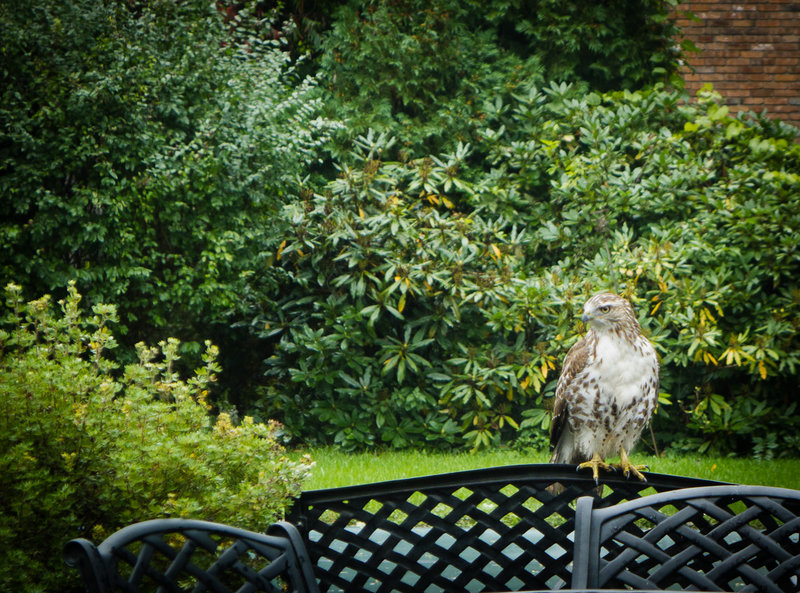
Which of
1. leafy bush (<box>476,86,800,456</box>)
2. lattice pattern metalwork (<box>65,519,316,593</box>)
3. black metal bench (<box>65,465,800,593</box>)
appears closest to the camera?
→ lattice pattern metalwork (<box>65,519,316,593</box>)

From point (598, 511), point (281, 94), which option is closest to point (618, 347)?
point (598, 511)

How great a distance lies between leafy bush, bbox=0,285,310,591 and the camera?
7.31ft

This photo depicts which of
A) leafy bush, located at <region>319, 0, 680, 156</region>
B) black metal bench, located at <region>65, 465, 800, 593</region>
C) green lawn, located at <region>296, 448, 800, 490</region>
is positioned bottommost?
green lawn, located at <region>296, 448, 800, 490</region>

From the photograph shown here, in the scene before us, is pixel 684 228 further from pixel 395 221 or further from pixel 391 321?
pixel 391 321

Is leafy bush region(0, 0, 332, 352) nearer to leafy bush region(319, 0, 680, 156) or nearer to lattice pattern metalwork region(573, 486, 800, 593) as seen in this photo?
leafy bush region(319, 0, 680, 156)

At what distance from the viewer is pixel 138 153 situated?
6129 mm

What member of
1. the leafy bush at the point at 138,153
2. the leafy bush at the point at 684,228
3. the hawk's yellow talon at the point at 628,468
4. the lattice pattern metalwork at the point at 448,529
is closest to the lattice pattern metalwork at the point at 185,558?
the lattice pattern metalwork at the point at 448,529

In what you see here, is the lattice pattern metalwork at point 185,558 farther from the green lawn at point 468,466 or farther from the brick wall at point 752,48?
the brick wall at point 752,48

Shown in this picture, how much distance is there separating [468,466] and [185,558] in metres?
4.50

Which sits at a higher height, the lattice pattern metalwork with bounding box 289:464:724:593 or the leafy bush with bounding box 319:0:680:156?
the leafy bush with bounding box 319:0:680:156

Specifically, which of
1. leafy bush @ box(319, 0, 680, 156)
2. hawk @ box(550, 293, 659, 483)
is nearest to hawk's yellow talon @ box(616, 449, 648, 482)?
hawk @ box(550, 293, 659, 483)

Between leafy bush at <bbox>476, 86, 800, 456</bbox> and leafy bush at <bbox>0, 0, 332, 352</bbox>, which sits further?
leafy bush at <bbox>476, 86, 800, 456</bbox>

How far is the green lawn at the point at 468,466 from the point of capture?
18.0 ft

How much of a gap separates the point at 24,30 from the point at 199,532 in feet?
18.2
